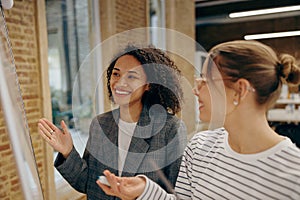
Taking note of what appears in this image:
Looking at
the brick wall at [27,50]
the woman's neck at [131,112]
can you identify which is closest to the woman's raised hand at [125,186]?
the woman's neck at [131,112]

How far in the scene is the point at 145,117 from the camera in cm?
49

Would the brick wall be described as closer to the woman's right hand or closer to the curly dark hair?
the woman's right hand

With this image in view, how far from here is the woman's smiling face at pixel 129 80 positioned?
462 millimetres

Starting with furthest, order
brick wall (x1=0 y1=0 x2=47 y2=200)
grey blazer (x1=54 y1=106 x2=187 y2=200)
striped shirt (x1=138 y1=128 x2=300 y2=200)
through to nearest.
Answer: brick wall (x1=0 y1=0 x2=47 y2=200) < grey blazer (x1=54 y1=106 x2=187 y2=200) < striped shirt (x1=138 y1=128 x2=300 y2=200)

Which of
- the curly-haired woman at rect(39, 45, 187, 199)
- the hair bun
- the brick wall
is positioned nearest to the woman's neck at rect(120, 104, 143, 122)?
the curly-haired woman at rect(39, 45, 187, 199)

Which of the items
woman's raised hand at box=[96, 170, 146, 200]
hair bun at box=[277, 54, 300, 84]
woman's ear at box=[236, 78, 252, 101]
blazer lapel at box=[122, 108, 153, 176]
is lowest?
woman's raised hand at box=[96, 170, 146, 200]

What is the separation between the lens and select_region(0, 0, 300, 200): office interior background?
0.47 meters

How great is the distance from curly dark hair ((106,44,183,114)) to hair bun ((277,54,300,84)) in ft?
0.50

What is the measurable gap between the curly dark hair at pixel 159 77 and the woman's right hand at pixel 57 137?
6.3 inches

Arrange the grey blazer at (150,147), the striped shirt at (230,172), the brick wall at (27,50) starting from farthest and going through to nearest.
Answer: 1. the brick wall at (27,50)
2. the grey blazer at (150,147)
3. the striped shirt at (230,172)

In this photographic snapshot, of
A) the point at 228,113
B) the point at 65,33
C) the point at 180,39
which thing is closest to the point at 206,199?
the point at 228,113

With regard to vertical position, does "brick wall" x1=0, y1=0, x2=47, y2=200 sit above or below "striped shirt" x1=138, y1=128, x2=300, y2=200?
above

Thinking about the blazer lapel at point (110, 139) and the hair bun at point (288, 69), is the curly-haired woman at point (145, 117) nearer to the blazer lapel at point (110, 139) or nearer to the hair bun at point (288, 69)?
the blazer lapel at point (110, 139)

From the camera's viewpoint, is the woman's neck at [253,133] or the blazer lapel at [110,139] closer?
the woman's neck at [253,133]
